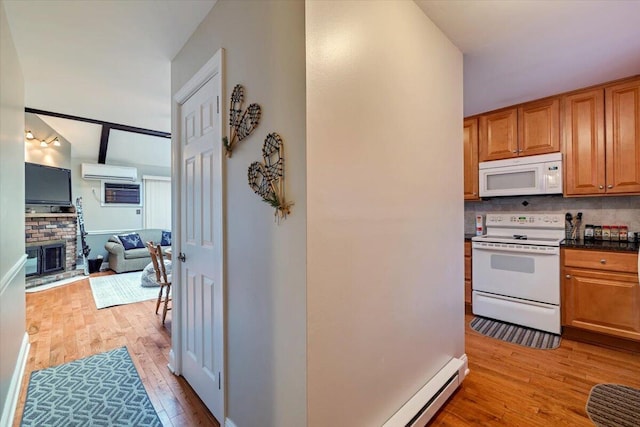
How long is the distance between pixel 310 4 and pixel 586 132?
312 cm

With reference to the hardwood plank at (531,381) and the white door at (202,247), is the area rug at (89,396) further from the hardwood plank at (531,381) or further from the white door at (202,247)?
the hardwood plank at (531,381)

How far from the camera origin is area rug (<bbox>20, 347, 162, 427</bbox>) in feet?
5.61

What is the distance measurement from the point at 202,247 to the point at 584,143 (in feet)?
Answer: 11.8

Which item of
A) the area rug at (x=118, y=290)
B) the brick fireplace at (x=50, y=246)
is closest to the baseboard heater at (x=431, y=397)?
the area rug at (x=118, y=290)

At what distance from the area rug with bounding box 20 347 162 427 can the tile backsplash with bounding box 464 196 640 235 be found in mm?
3945

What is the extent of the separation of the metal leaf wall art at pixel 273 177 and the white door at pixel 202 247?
1.48 ft

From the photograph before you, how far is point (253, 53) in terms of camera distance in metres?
1.33

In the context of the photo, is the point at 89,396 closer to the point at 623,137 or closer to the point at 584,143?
the point at 584,143

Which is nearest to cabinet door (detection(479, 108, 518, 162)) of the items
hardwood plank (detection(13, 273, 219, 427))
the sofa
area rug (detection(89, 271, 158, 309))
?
hardwood plank (detection(13, 273, 219, 427))

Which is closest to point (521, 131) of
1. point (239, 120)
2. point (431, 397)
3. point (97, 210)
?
point (431, 397)

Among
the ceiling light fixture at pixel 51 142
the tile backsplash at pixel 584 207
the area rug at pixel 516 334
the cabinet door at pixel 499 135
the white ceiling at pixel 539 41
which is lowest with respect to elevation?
the area rug at pixel 516 334

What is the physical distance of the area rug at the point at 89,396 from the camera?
1.71 meters

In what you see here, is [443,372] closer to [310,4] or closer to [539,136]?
[310,4]

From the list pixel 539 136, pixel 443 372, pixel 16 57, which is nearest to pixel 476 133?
pixel 539 136
